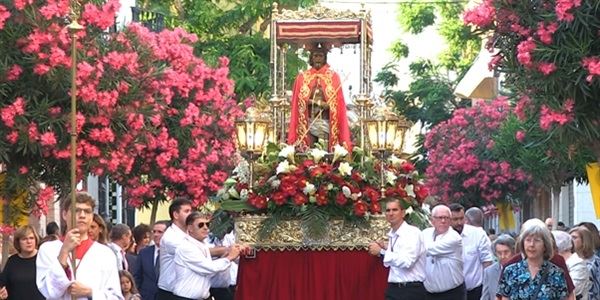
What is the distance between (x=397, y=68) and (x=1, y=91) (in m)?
40.6

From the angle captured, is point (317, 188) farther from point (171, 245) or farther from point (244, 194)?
point (171, 245)

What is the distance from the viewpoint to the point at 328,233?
62.5 feet

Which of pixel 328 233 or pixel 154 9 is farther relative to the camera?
pixel 154 9

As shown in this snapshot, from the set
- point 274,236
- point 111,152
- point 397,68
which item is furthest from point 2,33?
point 397,68

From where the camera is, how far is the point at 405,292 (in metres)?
17.7

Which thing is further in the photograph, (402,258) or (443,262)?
(443,262)

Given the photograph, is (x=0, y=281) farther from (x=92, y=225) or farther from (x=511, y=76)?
(x=511, y=76)

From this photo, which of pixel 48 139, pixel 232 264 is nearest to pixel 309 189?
pixel 232 264

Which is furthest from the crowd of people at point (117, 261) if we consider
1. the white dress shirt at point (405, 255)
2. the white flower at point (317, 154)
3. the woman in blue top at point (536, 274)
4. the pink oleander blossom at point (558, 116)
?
the pink oleander blossom at point (558, 116)

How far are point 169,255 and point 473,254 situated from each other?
4630mm

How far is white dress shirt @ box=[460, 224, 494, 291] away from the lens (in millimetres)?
20000

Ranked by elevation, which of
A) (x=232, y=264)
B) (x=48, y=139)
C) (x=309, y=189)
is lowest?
(x=232, y=264)

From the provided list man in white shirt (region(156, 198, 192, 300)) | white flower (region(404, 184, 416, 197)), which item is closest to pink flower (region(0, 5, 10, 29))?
man in white shirt (region(156, 198, 192, 300))

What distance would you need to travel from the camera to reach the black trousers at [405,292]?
1772 cm
